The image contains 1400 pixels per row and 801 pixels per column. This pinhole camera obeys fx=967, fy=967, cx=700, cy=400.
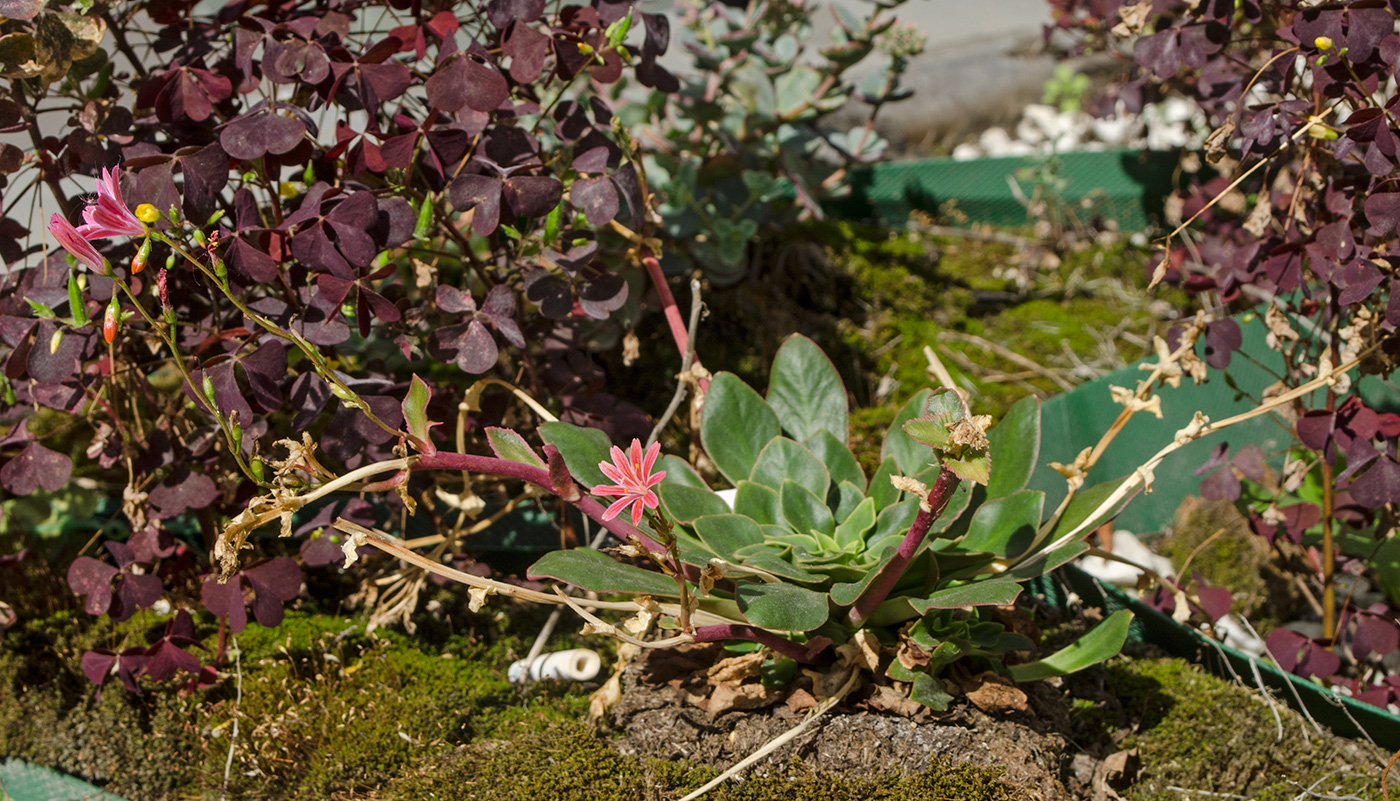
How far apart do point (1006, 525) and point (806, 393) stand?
1.42 feet

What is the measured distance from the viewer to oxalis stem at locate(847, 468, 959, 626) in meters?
1.17

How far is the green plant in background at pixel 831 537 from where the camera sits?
126 centimetres

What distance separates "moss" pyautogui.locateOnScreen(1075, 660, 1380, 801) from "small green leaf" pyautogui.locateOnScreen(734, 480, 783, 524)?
0.60m

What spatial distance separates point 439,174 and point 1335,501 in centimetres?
163

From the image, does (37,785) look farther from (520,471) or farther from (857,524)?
(857,524)

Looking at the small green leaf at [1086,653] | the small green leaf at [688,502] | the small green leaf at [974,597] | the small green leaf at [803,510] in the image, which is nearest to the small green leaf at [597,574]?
the small green leaf at [688,502]

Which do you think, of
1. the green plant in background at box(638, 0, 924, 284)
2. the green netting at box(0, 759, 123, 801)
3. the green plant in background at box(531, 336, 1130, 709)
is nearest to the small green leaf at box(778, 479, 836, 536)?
the green plant in background at box(531, 336, 1130, 709)

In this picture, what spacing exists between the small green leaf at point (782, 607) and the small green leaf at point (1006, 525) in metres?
0.33

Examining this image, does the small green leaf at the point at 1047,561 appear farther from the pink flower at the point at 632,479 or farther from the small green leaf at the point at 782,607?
the pink flower at the point at 632,479

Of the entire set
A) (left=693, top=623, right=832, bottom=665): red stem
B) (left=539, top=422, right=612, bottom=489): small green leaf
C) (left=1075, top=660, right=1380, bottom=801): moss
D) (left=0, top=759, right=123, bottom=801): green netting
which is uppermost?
(left=539, top=422, right=612, bottom=489): small green leaf

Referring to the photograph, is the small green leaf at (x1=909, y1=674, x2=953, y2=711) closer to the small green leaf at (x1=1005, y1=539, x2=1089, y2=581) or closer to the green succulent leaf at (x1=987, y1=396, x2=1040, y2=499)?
the small green leaf at (x1=1005, y1=539, x2=1089, y2=581)

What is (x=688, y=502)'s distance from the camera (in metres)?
Result: 1.51

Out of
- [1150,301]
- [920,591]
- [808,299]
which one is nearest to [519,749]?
[920,591]

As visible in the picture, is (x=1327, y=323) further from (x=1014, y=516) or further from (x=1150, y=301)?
(x=1150, y=301)
